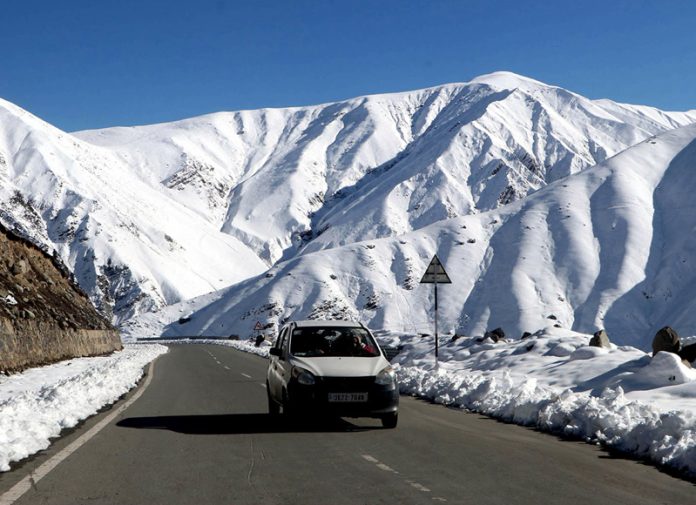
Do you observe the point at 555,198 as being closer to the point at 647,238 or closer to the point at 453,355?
the point at 647,238

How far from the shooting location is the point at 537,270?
4601 inches

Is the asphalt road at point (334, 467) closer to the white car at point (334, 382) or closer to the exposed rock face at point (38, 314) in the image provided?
the white car at point (334, 382)

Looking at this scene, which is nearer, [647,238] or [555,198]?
[647,238]

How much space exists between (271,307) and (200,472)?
115703 mm

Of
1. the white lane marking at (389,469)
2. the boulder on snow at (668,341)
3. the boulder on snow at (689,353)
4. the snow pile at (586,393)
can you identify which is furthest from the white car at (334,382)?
the boulder on snow at (689,353)

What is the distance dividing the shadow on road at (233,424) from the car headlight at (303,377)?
86cm

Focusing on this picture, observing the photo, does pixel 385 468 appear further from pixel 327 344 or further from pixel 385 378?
pixel 327 344

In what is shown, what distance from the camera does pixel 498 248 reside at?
126562 millimetres

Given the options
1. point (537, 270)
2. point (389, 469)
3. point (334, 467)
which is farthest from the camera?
point (537, 270)

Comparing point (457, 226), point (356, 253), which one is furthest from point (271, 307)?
point (457, 226)

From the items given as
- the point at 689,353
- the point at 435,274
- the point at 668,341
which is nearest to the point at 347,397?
the point at 435,274

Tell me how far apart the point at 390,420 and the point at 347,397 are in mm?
1030

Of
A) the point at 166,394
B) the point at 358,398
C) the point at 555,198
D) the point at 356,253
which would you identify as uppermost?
the point at 555,198

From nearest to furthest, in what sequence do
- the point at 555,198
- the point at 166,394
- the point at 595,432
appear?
the point at 595,432, the point at 166,394, the point at 555,198
